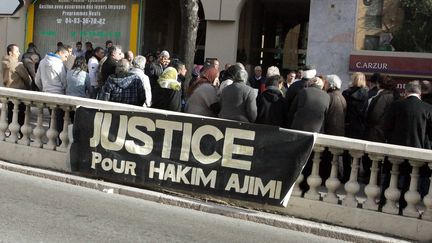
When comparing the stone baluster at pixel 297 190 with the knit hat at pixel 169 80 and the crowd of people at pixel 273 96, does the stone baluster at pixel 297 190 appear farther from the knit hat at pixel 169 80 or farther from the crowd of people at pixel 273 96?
the knit hat at pixel 169 80

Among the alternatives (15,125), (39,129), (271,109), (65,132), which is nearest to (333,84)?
(271,109)

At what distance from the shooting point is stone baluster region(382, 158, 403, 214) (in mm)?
6449

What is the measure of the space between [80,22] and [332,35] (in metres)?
8.17

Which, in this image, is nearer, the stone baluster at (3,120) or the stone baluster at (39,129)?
the stone baluster at (39,129)

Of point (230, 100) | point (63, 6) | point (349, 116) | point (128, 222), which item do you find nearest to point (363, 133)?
point (349, 116)

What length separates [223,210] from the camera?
6918mm

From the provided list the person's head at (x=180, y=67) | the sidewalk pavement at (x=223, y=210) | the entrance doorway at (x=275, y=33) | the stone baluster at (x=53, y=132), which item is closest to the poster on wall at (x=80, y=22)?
the entrance doorway at (x=275, y=33)

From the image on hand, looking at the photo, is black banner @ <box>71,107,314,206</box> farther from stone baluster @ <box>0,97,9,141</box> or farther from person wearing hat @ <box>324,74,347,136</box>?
stone baluster @ <box>0,97,9,141</box>

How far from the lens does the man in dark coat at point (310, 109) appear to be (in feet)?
24.2

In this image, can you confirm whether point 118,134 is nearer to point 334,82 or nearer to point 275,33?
point 334,82

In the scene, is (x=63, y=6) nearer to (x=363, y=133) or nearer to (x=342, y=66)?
(x=342, y=66)

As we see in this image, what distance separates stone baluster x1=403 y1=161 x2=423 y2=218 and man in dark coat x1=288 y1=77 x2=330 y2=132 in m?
1.48

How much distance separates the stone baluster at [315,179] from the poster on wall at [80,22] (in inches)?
473

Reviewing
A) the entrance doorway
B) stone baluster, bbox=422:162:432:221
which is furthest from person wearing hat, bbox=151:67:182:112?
the entrance doorway
